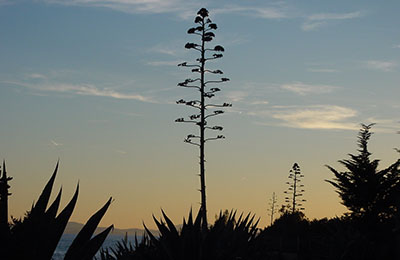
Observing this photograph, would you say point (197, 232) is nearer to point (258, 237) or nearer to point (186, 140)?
point (258, 237)

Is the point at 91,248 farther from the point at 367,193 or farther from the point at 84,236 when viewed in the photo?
the point at 367,193

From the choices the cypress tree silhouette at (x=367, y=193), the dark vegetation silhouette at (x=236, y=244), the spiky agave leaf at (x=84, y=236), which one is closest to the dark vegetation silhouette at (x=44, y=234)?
the spiky agave leaf at (x=84, y=236)

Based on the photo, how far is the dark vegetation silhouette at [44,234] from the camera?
90.4 inches

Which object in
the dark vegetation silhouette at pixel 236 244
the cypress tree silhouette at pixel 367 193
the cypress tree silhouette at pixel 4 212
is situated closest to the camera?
the cypress tree silhouette at pixel 4 212

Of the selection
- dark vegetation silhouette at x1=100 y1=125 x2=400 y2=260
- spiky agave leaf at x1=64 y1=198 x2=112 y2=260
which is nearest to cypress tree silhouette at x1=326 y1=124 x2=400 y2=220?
dark vegetation silhouette at x1=100 y1=125 x2=400 y2=260

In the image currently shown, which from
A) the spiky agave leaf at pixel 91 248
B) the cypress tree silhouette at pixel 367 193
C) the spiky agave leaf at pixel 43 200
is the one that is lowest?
the spiky agave leaf at pixel 91 248

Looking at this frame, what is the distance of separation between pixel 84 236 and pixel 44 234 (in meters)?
0.14

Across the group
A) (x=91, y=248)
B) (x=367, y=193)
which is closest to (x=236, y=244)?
(x=91, y=248)

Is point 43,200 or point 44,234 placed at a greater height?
point 43,200

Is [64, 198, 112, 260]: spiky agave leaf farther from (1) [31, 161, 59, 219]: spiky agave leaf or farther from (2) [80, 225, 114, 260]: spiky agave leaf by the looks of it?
(1) [31, 161, 59, 219]: spiky agave leaf

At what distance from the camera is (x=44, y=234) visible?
2328 mm

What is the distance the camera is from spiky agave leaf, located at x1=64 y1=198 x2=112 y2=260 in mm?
2326

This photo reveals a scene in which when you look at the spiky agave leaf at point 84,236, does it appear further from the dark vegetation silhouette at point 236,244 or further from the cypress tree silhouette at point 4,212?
the dark vegetation silhouette at point 236,244

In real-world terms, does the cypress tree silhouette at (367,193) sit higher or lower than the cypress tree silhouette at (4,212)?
higher
